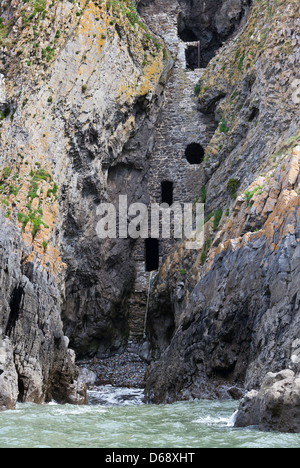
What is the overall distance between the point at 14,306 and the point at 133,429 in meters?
7.58

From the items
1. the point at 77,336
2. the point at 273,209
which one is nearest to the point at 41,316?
the point at 273,209

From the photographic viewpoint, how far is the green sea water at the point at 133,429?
7992 millimetres

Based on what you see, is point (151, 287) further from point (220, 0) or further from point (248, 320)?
point (220, 0)

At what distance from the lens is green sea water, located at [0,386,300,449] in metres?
7.99

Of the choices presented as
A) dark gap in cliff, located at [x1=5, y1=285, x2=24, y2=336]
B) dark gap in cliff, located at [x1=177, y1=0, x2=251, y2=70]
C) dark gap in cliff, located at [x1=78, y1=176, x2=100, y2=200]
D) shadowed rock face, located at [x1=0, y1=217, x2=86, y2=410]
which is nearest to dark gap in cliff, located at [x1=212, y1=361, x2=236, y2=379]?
shadowed rock face, located at [x1=0, y1=217, x2=86, y2=410]

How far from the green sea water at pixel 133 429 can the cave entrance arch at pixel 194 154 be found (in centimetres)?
1779

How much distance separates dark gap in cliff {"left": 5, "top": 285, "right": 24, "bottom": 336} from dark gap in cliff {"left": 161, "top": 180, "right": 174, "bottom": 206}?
13724 millimetres

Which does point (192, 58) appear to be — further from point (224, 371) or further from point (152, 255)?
point (224, 371)

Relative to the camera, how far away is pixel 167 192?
29.2 metres

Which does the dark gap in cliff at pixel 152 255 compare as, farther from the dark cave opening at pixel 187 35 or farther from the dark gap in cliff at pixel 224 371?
the dark cave opening at pixel 187 35

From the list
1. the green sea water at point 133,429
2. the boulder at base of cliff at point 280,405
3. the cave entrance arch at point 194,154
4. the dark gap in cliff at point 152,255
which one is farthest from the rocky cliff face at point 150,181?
the boulder at base of cliff at point 280,405

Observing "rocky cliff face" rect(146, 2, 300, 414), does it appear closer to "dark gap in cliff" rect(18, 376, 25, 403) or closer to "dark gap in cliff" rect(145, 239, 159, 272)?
"dark gap in cliff" rect(145, 239, 159, 272)

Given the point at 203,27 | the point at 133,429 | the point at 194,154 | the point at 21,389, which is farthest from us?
the point at 203,27

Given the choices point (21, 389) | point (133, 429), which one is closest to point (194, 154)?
point (21, 389)
